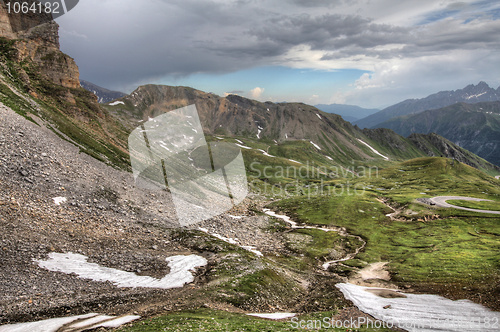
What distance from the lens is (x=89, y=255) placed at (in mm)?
41156

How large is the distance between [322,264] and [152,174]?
2285 inches

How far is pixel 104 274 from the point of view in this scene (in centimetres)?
3806

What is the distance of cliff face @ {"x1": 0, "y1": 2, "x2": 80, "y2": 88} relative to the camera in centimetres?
9831

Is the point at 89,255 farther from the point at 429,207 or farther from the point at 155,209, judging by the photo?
the point at 429,207

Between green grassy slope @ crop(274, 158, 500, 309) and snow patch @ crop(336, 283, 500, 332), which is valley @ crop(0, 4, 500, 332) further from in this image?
green grassy slope @ crop(274, 158, 500, 309)

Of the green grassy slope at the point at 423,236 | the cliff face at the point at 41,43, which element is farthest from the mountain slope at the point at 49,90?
the green grassy slope at the point at 423,236

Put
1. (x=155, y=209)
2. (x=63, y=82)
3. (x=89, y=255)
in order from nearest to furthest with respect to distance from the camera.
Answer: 1. (x=89, y=255)
2. (x=155, y=209)
3. (x=63, y=82)

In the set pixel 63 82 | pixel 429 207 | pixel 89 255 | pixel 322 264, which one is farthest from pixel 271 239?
pixel 63 82

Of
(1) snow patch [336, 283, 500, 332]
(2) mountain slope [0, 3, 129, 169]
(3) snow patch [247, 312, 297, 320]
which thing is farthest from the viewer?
(2) mountain slope [0, 3, 129, 169]

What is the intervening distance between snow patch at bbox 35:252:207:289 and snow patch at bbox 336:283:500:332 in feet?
95.9

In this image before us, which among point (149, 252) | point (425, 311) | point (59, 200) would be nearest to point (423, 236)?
point (425, 311)

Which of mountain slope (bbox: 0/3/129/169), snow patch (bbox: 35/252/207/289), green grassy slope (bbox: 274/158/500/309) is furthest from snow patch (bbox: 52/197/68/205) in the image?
green grassy slope (bbox: 274/158/500/309)

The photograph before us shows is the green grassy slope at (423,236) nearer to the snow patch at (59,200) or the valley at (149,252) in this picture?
the valley at (149,252)

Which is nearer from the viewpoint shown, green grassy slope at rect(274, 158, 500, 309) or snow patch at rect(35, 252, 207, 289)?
snow patch at rect(35, 252, 207, 289)
